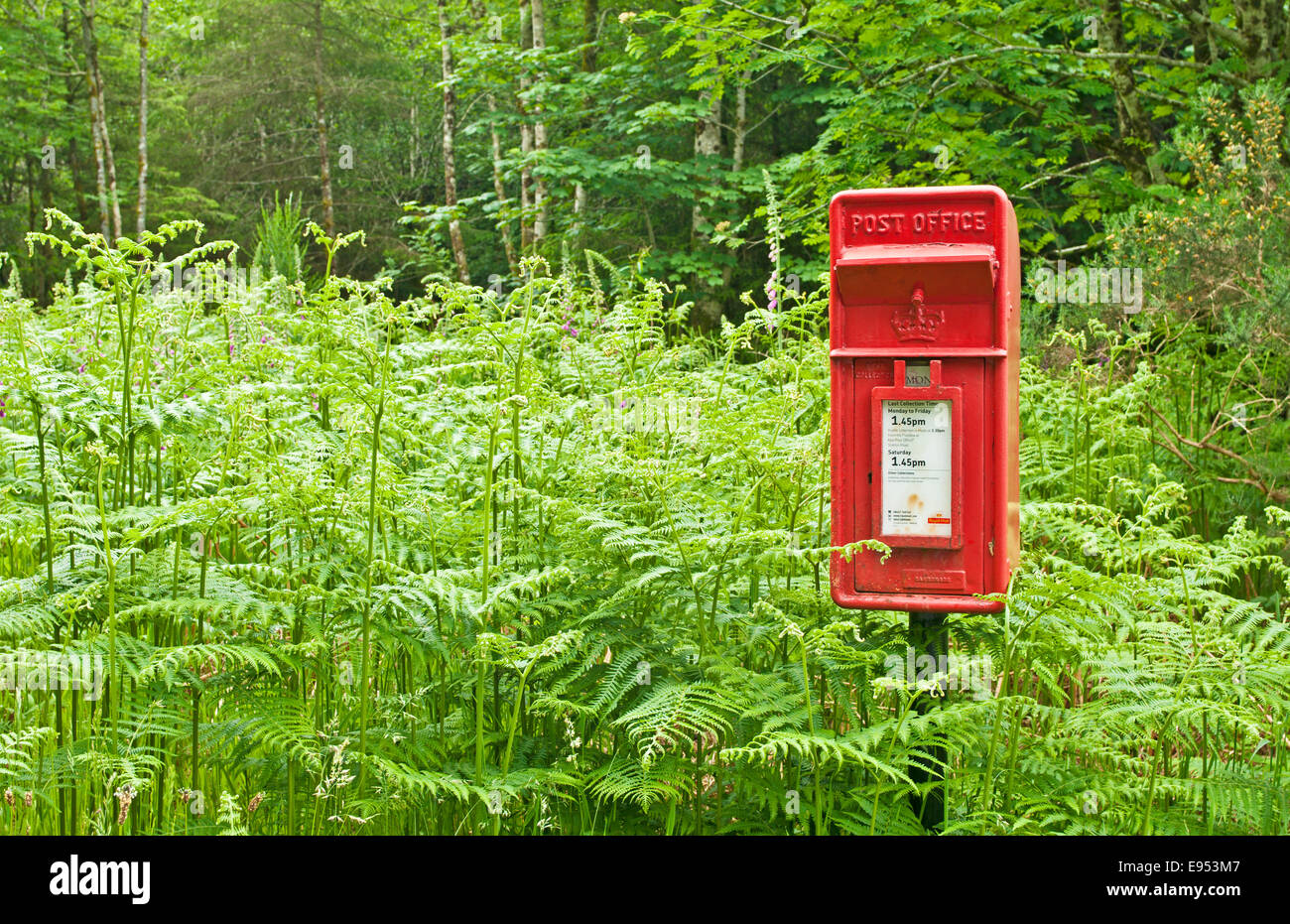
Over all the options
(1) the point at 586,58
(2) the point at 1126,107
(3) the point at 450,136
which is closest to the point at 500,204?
(1) the point at 586,58

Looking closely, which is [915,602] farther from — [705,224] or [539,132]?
[539,132]

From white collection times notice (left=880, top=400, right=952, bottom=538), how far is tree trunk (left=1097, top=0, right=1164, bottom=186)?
610 cm

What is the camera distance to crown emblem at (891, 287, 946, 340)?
2.68 m

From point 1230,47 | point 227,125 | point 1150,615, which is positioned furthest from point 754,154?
point 227,125

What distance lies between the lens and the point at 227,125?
26625 mm

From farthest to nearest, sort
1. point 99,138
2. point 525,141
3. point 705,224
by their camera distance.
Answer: point 99,138 → point 525,141 → point 705,224

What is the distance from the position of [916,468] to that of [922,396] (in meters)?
0.19

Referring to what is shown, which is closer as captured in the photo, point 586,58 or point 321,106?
point 586,58

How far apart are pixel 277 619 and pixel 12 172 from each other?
25027 millimetres

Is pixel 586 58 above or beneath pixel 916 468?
above

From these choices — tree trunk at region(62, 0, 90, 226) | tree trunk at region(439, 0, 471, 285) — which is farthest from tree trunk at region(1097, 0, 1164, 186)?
tree trunk at region(62, 0, 90, 226)

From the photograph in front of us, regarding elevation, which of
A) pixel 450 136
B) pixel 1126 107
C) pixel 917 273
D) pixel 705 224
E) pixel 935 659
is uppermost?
pixel 450 136

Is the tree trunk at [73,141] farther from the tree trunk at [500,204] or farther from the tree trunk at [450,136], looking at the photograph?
the tree trunk at [500,204]

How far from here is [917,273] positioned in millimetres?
2627
